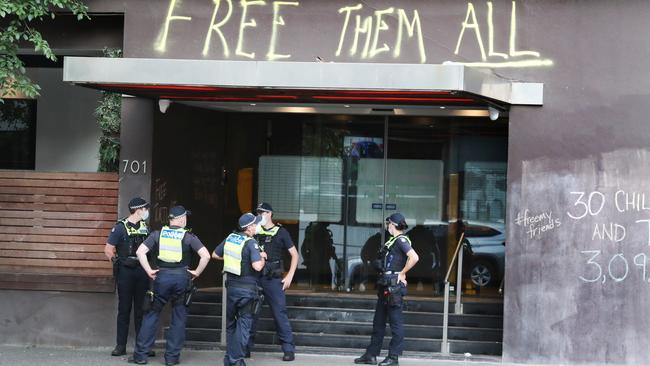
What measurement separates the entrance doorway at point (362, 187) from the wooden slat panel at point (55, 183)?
221cm

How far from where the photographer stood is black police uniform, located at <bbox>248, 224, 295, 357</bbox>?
11930 millimetres

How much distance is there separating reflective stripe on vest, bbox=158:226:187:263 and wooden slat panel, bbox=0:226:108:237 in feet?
5.60

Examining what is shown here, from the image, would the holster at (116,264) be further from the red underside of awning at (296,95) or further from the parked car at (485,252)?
the parked car at (485,252)

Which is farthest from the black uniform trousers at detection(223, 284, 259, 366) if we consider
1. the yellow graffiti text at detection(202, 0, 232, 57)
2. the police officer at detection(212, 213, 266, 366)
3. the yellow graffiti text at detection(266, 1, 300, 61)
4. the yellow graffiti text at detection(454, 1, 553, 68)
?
the yellow graffiti text at detection(454, 1, 553, 68)

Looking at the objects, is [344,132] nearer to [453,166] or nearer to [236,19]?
[453,166]

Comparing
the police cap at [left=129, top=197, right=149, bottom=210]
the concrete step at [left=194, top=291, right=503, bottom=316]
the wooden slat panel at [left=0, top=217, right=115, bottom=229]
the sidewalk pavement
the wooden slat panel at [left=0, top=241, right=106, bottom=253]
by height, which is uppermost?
the police cap at [left=129, top=197, right=149, bottom=210]

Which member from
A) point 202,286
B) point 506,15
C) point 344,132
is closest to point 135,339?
point 202,286

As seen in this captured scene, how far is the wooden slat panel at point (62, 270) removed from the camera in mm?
12680

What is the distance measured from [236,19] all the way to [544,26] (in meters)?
3.95

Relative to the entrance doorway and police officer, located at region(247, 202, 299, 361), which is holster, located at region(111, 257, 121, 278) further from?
the entrance doorway

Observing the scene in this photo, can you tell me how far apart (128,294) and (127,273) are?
0.90 feet

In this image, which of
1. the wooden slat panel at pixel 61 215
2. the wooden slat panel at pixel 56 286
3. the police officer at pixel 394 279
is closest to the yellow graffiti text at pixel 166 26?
the wooden slat panel at pixel 61 215

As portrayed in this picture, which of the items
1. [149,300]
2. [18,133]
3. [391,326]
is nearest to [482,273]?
[391,326]

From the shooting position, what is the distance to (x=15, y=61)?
12125 mm
